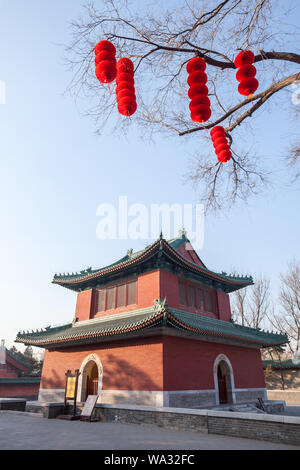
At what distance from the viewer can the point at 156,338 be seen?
10.7 metres

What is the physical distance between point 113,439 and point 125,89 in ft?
22.9

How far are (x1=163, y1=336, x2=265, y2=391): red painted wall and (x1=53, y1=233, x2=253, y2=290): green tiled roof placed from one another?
311cm

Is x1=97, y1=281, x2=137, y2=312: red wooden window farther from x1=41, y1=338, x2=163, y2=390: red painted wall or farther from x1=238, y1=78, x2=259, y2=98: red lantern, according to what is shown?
x1=238, y1=78, x2=259, y2=98: red lantern

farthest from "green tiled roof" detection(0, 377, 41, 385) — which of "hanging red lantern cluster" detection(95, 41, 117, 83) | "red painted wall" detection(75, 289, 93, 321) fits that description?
"hanging red lantern cluster" detection(95, 41, 117, 83)

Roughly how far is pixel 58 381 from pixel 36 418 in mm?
3666

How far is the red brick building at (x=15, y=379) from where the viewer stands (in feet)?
65.3

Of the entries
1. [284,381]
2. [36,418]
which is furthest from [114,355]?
[284,381]

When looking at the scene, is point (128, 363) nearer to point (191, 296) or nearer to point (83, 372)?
point (83, 372)

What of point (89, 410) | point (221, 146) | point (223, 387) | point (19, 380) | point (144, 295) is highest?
point (221, 146)

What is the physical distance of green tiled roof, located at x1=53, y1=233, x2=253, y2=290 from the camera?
38.6ft

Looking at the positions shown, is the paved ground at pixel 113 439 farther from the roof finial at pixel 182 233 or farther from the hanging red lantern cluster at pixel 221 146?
the roof finial at pixel 182 233

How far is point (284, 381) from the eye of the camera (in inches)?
842

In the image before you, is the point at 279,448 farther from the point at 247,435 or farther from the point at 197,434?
the point at 197,434

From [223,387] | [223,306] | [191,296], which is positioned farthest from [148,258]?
[223,387]
